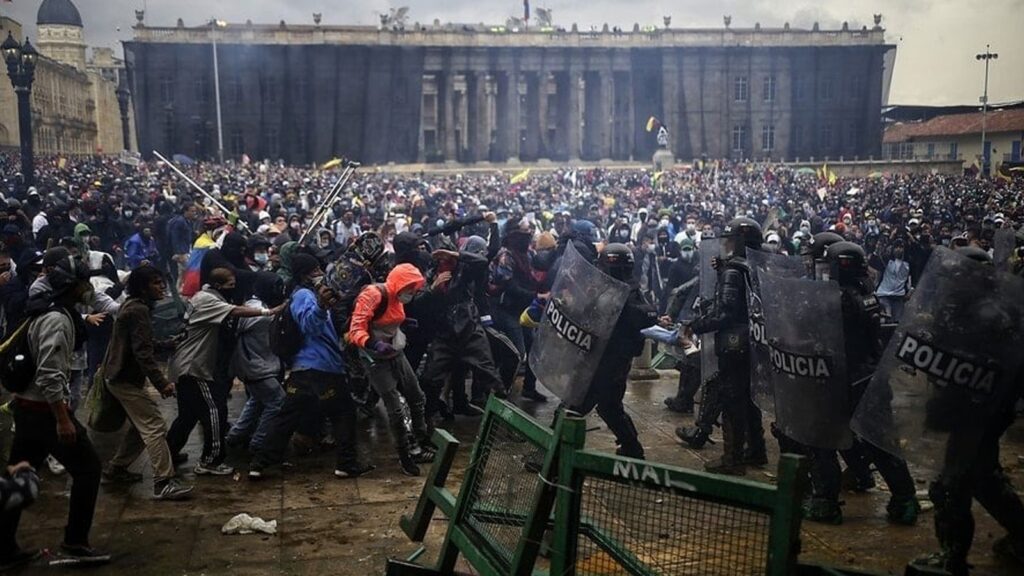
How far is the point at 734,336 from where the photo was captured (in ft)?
20.1

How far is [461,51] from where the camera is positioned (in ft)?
201

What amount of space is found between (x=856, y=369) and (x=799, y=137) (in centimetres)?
6260

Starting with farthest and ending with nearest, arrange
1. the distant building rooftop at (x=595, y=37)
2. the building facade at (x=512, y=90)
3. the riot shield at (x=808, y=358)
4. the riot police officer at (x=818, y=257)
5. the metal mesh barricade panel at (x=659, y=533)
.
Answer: the distant building rooftop at (x=595, y=37), the building facade at (x=512, y=90), the riot police officer at (x=818, y=257), the riot shield at (x=808, y=358), the metal mesh barricade panel at (x=659, y=533)

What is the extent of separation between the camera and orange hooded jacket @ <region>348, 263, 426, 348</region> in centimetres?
590

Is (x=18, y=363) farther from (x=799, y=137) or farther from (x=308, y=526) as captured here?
(x=799, y=137)

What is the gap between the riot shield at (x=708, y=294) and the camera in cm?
657

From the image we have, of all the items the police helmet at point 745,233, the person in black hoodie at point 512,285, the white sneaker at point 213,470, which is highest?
the police helmet at point 745,233

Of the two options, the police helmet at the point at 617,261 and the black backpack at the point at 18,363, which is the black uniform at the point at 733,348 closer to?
the police helmet at the point at 617,261

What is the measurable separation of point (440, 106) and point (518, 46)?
7.03 meters

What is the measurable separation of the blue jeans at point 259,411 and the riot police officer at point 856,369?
11.9 ft

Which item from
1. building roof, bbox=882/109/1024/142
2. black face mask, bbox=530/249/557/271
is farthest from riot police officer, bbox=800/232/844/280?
building roof, bbox=882/109/1024/142

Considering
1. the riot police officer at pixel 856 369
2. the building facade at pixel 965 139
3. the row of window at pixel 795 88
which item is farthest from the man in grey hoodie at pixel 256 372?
the row of window at pixel 795 88

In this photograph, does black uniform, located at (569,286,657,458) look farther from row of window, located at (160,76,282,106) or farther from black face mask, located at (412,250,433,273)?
row of window, located at (160,76,282,106)

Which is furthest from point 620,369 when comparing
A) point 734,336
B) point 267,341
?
point 267,341
